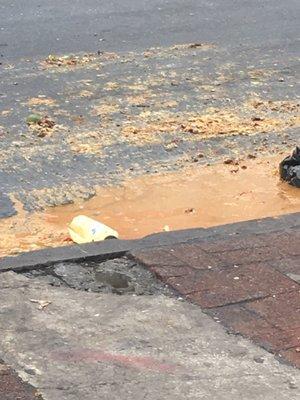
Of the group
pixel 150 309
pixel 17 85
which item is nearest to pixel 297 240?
pixel 150 309

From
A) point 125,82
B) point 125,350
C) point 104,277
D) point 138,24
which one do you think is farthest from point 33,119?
point 125,350

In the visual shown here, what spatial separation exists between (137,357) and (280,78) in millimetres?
5496

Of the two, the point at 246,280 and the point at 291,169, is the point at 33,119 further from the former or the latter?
the point at 246,280

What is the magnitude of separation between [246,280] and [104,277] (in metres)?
0.73

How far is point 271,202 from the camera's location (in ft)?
22.8

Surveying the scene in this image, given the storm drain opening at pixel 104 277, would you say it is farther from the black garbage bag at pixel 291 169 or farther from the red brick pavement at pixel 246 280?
the black garbage bag at pixel 291 169

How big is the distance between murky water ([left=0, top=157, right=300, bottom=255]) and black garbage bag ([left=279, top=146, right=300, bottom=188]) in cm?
5

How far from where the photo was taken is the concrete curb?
521 centimetres

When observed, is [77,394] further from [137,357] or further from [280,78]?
[280,78]

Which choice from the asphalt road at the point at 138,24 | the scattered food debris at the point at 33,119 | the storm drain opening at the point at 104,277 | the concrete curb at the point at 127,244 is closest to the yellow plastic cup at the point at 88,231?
the concrete curb at the point at 127,244

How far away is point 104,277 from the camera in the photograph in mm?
5133

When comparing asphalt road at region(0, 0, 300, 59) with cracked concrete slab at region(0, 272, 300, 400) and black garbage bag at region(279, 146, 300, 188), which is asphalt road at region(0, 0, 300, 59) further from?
cracked concrete slab at region(0, 272, 300, 400)

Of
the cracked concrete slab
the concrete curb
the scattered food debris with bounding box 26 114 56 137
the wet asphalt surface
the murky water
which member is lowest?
the murky water

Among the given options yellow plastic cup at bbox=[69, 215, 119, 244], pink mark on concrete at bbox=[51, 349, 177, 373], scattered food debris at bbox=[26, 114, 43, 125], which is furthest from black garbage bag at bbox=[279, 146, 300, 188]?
pink mark on concrete at bbox=[51, 349, 177, 373]
